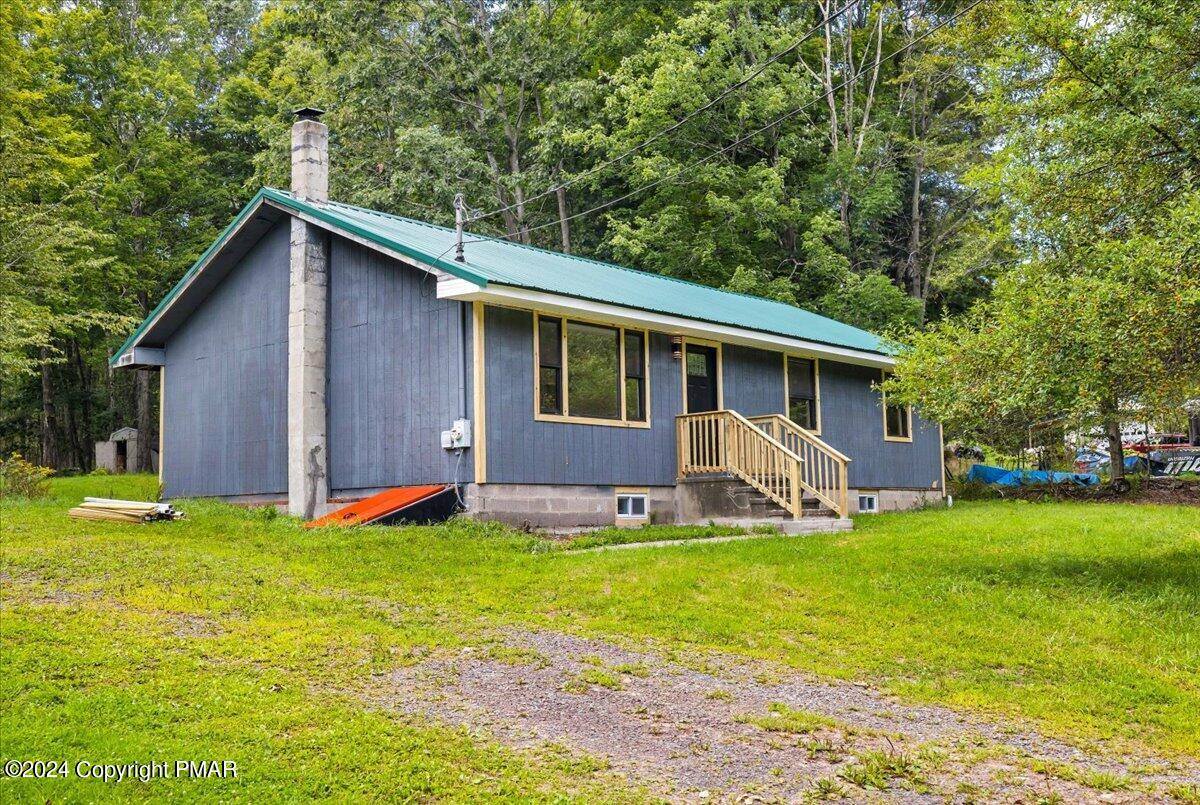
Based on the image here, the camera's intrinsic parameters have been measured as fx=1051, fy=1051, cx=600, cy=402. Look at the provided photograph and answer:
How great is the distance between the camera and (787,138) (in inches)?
1248

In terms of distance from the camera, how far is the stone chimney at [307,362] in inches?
601

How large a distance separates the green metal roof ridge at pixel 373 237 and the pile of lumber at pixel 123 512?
182 inches

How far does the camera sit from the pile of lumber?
46.2ft

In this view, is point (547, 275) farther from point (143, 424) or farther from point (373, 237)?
point (143, 424)

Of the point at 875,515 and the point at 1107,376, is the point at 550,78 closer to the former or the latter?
the point at 875,515

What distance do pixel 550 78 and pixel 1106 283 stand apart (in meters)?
26.1

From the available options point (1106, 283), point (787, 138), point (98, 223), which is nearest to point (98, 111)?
point (98, 223)

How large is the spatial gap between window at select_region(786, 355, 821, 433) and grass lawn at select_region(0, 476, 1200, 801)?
17.5 ft

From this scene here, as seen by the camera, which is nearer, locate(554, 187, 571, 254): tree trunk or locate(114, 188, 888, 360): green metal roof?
locate(114, 188, 888, 360): green metal roof

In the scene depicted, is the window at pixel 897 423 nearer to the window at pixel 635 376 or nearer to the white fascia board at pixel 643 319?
the white fascia board at pixel 643 319

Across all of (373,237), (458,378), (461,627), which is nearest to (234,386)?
(373,237)

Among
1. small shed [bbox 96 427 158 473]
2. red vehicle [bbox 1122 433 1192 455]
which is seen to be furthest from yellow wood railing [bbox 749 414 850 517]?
red vehicle [bbox 1122 433 1192 455]

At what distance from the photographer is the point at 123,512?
14.1 m

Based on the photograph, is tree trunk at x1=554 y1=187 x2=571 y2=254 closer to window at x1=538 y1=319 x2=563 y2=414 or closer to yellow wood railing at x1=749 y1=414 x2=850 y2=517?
yellow wood railing at x1=749 y1=414 x2=850 y2=517
